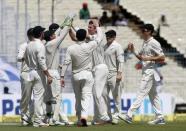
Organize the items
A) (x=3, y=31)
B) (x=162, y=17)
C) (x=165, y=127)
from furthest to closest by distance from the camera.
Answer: (x=162, y=17)
(x=3, y=31)
(x=165, y=127)

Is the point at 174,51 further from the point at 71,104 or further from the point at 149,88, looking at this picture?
the point at 149,88

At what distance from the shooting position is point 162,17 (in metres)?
40.4

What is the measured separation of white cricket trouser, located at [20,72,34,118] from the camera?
930 inches

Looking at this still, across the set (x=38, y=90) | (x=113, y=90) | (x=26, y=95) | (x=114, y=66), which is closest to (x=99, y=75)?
(x=114, y=66)

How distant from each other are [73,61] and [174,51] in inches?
558

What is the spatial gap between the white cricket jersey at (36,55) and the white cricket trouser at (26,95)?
1.23ft

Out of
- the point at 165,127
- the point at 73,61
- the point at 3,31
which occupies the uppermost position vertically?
the point at 3,31

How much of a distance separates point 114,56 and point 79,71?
5.55ft

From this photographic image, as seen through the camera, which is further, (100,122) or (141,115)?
(141,115)

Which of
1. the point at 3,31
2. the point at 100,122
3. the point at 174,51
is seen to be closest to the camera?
the point at 100,122

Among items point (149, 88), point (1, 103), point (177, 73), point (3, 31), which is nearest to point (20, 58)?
point (149, 88)

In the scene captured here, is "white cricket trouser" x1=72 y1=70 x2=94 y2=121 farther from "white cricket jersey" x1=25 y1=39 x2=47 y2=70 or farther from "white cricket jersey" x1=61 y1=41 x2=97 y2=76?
"white cricket jersey" x1=25 y1=39 x2=47 y2=70

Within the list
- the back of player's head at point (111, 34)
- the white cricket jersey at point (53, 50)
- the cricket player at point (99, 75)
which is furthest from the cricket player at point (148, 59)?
the white cricket jersey at point (53, 50)

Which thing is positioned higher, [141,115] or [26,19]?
[26,19]
